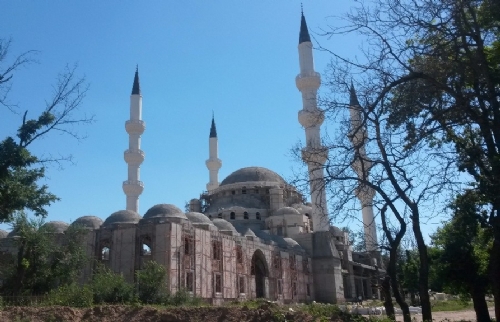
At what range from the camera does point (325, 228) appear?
39188 millimetres

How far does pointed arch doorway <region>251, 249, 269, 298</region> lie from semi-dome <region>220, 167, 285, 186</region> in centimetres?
1350

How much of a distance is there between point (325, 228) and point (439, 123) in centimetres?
2890

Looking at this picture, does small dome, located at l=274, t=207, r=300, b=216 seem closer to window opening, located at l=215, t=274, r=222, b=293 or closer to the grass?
the grass

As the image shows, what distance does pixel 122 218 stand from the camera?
1100 inches

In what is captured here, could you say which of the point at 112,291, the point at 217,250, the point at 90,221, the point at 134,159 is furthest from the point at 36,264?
the point at 134,159

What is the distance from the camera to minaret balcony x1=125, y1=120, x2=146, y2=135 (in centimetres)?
3719

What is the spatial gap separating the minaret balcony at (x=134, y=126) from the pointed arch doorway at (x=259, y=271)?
1284 centimetres

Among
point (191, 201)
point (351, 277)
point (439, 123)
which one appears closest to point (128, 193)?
point (191, 201)

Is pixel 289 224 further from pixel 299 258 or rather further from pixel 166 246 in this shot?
pixel 166 246

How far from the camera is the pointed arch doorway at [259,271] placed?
3338 cm

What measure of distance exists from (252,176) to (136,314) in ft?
115

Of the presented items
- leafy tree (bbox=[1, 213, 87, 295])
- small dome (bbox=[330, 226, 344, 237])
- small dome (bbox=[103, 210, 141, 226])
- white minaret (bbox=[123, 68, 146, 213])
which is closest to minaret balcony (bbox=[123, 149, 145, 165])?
white minaret (bbox=[123, 68, 146, 213])

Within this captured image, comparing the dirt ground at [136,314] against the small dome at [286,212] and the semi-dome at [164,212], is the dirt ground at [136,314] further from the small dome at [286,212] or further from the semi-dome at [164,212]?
the small dome at [286,212]

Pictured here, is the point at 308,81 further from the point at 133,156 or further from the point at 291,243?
the point at 133,156
